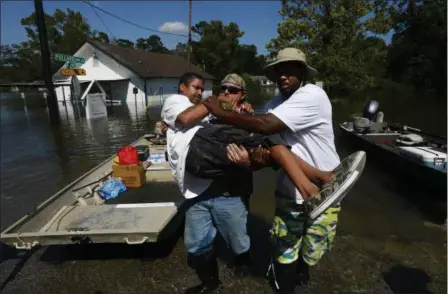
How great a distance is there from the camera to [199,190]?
2.77m

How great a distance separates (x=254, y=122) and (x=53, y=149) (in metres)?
12.8

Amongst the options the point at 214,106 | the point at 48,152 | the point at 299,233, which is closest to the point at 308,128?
the point at 214,106

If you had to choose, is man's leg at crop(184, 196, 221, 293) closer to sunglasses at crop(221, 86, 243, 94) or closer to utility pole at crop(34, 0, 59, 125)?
sunglasses at crop(221, 86, 243, 94)

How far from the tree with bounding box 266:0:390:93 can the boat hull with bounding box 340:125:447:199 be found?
16798 millimetres

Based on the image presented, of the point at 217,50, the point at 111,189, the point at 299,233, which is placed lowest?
the point at 111,189

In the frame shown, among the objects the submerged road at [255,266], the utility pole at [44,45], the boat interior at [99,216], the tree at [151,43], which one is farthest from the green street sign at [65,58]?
the tree at [151,43]

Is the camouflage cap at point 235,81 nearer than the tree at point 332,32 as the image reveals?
Yes

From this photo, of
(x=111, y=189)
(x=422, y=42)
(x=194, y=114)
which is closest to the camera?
(x=194, y=114)

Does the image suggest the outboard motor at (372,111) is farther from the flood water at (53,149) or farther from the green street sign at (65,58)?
the green street sign at (65,58)

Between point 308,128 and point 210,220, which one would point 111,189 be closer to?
point 210,220

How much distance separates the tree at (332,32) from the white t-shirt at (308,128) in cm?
2544

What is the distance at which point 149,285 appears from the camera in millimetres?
3762

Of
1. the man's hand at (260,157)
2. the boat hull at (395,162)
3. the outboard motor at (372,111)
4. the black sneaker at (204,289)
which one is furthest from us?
the outboard motor at (372,111)

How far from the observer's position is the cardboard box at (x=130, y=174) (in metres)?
6.04
